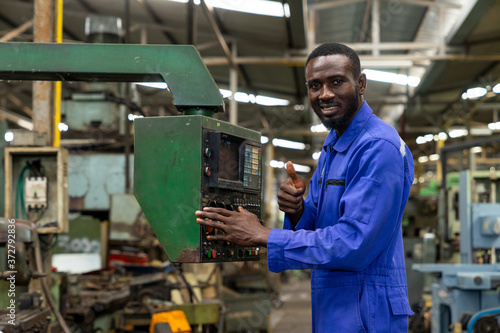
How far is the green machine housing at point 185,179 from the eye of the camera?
71.7 inches

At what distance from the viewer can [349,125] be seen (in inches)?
75.7

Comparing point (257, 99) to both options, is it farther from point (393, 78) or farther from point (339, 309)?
point (339, 309)

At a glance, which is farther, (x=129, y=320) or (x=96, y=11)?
(x=96, y=11)

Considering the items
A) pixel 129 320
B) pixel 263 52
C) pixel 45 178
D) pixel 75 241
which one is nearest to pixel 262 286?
pixel 75 241

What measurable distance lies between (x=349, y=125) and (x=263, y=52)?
7.95 metres

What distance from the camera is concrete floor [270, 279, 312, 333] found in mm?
8080

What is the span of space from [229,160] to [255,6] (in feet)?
19.4

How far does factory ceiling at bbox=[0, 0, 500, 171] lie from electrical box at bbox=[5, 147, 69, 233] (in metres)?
2.19

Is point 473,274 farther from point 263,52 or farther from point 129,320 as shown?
point 263,52

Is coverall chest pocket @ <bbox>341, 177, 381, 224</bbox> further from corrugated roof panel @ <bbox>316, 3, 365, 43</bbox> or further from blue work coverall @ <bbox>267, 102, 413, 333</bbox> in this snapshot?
corrugated roof panel @ <bbox>316, 3, 365, 43</bbox>

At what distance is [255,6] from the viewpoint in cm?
749

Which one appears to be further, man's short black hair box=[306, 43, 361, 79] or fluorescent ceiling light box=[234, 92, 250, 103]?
fluorescent ceiling light box=[234, 92, 250, 103]

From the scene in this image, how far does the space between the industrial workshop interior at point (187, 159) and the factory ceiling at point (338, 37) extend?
0.04 metres

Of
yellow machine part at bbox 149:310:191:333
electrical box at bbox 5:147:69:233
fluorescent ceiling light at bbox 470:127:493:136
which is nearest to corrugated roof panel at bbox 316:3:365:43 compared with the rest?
fluorescent ceiling light at bbox 470:127:493:136
